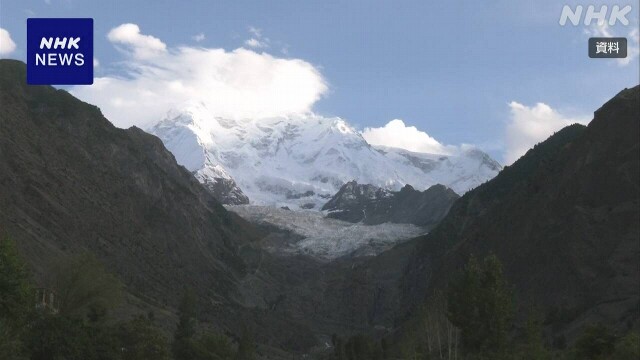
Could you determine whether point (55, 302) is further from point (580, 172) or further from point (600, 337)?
point (580, 172)

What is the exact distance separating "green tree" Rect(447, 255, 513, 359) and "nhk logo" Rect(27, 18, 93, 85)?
2067 inches

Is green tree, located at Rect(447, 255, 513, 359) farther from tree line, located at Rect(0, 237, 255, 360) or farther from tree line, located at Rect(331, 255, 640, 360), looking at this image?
tree line, located at Rect(0, 237, 255, 360)

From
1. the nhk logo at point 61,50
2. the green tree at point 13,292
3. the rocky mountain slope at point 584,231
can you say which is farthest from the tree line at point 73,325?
the rocky mountain slope at point 584,231

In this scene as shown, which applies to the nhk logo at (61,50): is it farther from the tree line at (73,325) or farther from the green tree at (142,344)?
the green tree at (142,344)

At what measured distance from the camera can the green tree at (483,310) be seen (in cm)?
8488

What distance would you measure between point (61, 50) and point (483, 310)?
179 ft

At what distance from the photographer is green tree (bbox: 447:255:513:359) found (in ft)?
278

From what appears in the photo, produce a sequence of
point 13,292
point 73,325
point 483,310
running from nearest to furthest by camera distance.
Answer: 1. point 73,325
2. point 13,292
3. point 483,310

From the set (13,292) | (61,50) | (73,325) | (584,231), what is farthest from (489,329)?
(61,50)

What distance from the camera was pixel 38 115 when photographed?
190 metres

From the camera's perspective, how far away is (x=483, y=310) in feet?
281

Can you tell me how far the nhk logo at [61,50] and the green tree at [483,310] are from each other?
172 ft

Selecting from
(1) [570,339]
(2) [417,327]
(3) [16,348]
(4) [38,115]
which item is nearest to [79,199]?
(4) [38,115]

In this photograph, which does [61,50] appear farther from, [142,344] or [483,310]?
[483,310]
